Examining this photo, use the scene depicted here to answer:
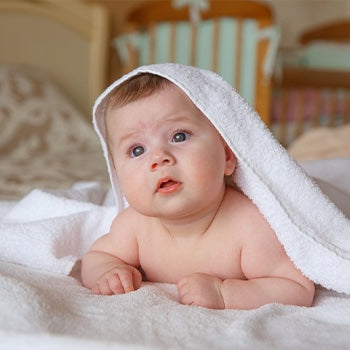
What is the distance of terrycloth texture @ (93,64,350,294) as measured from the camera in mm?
766

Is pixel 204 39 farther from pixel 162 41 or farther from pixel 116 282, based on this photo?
Answer: pixel 116 282

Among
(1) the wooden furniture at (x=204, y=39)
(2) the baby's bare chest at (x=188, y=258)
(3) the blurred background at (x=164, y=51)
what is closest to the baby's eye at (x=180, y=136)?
(2) the baby's bare chest at (x=188, y=258)

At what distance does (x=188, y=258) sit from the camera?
838mm

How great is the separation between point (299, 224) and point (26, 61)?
9.05 feet

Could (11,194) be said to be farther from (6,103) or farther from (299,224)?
(6,103)

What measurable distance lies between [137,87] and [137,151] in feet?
0.31

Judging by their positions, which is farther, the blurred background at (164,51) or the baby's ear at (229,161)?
the blurred background at (164,51)

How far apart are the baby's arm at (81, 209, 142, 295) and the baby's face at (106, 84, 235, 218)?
98 mm

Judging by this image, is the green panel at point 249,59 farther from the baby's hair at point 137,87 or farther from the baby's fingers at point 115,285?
the baby's fingers at point 115,285

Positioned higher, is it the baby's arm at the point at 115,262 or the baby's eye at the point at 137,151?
the baby's eye at the point at 137,151

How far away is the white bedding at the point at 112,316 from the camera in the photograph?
54cm

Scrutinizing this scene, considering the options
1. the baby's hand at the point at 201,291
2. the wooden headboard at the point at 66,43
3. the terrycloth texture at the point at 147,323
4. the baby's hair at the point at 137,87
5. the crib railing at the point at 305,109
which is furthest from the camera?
the crib railing at the point at 305,109

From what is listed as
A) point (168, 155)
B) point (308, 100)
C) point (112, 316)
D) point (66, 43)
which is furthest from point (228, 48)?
point (112, 316)

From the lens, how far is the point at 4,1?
3143 millimetres
